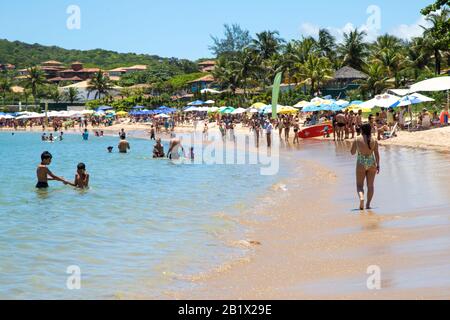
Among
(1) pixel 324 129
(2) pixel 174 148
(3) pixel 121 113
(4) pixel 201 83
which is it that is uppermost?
(4) pixel 201 83

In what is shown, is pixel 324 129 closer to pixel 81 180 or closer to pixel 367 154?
pixel 81 180

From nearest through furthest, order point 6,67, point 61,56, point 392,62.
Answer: point 392,62
point 6,67
point 61,56

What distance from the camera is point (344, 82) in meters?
56.4

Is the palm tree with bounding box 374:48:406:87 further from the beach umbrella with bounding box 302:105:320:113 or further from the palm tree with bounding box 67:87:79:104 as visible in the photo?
the palm tree with bounding box 67:87:79:104

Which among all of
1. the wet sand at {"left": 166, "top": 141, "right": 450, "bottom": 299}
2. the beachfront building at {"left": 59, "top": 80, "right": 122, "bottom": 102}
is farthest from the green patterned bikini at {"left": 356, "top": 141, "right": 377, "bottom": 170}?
the beachfront building at {"left": 59, "top": 80, "right": 122, "bottom": 102}

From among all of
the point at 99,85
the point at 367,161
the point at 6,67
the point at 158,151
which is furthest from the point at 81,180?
the point at 6,67

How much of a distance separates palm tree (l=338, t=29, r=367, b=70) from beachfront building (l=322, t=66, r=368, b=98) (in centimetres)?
420

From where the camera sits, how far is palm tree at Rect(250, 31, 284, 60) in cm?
6994

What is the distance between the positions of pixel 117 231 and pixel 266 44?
204 ft

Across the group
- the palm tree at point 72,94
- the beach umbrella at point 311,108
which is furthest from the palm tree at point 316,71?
the palm tree at point 72,94

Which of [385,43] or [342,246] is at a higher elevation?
[385,43]

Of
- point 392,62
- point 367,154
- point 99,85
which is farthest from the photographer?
point 99,85

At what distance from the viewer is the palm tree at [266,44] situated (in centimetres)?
6994
